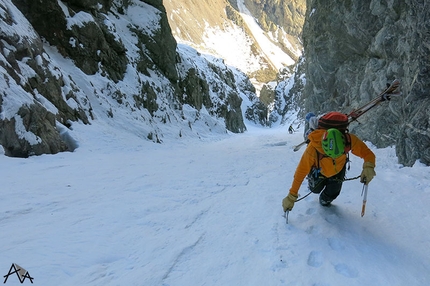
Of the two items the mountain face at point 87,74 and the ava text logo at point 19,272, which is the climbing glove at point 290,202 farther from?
the mountain face at point 87,74

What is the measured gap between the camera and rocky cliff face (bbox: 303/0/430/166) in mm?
7949

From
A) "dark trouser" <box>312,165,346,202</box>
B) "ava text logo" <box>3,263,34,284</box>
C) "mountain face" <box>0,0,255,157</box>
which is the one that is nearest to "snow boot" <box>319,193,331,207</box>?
"dark trouser" <box>312,165,346,202</box>

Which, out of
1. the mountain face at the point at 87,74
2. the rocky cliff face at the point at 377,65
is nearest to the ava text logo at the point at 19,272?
the mountain face at the point at 87,74

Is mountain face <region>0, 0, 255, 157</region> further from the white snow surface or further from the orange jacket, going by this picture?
the orange jacket

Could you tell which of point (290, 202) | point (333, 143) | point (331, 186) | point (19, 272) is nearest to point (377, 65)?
point (331, 186)

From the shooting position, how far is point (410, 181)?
21.5 ft

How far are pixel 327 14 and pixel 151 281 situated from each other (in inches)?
940

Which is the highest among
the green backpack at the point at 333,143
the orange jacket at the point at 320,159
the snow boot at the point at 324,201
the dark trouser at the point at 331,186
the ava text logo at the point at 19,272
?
the ava text logo at the point at 19,272

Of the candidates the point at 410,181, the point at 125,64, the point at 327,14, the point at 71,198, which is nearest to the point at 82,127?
the point at 71,198

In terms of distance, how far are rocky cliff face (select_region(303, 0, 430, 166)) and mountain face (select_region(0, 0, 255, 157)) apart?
1115cm

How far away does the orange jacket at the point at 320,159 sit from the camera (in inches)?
156

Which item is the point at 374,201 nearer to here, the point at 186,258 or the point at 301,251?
the point at 301,251

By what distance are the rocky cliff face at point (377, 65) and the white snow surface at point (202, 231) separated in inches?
83.9

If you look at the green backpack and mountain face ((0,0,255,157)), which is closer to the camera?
the green backpack
